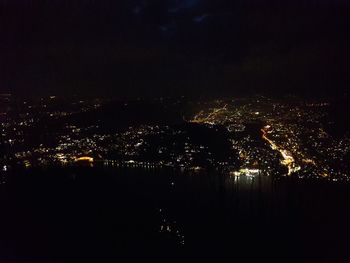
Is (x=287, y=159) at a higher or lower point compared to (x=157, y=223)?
lower

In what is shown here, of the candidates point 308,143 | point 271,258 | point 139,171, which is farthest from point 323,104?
point 271,258

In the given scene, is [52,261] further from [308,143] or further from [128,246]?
[308,143]

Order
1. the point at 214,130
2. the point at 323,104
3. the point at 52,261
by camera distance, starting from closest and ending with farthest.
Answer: the point at 52,261 < the point at 214,130 < the point at 323,104

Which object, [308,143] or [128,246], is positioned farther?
[308,143]

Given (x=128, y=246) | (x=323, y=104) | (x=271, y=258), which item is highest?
(x=323, y=104)

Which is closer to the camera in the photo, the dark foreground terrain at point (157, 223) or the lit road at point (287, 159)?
the dark foreground terrain at point (157, 223)

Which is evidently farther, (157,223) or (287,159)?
(287,159)

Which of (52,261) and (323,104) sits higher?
(323,104)

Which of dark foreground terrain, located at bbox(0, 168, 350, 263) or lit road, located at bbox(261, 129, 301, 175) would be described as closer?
dark foreground terrain, located at bbox(0, 168, 350, 263)
